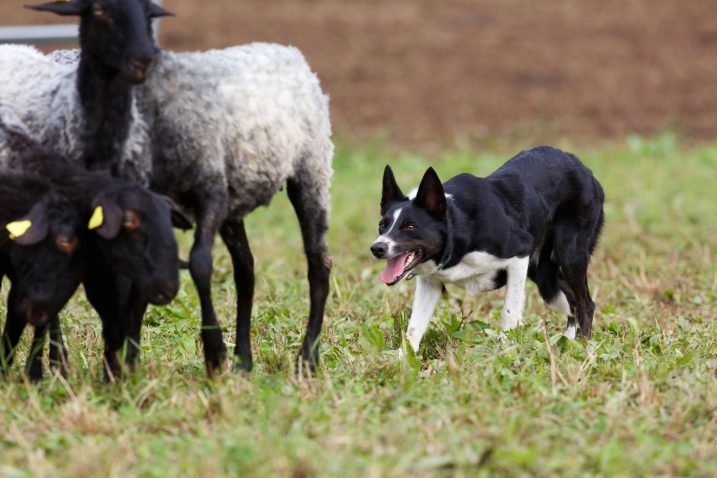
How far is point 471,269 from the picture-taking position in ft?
23.8

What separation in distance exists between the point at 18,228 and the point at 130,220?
19.9 inches

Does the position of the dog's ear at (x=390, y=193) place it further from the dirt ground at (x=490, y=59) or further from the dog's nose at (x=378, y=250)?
the dirt ground at (x=490, y=59)

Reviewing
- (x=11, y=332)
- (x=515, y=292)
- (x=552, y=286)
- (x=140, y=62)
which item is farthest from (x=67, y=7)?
(x=552, y=286)

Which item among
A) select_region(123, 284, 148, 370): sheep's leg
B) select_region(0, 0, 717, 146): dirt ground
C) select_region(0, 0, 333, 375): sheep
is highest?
select_region(0, 0, 333, 375): sheep

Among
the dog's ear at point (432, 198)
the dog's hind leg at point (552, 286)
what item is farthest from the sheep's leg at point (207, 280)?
the dog's hind leg at point (552, 286)

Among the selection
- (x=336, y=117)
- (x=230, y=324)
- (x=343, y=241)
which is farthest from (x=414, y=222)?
(x=336, y=117)

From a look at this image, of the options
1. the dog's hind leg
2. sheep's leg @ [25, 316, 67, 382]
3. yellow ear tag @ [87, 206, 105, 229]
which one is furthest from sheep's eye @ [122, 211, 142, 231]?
the dog's hind leg

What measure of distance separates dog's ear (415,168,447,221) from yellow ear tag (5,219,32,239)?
2366 millimetres

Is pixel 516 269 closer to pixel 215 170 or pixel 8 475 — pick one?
pixel 215 170

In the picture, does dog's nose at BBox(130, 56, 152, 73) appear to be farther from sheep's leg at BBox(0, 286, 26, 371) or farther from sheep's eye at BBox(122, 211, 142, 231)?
sheep's leg at BBox(0, 286, 26, 371)

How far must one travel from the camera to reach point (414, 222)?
698cm

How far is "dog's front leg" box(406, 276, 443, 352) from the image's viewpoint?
7027 mm

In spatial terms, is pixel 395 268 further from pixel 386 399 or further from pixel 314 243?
pixel 386 399

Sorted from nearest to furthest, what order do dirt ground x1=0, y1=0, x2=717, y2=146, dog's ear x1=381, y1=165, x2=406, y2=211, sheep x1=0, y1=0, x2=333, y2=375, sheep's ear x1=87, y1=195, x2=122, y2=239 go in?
sheep's ear x1=87, y1=195, x2=122, y2=239 < sheep x1=0, y1=0, x2=333, y2=375 < dog's ear x1=381, y1=165, x2=406, y2=211 < dirt ground x1=0, y1=0, x2=717, y2=146
